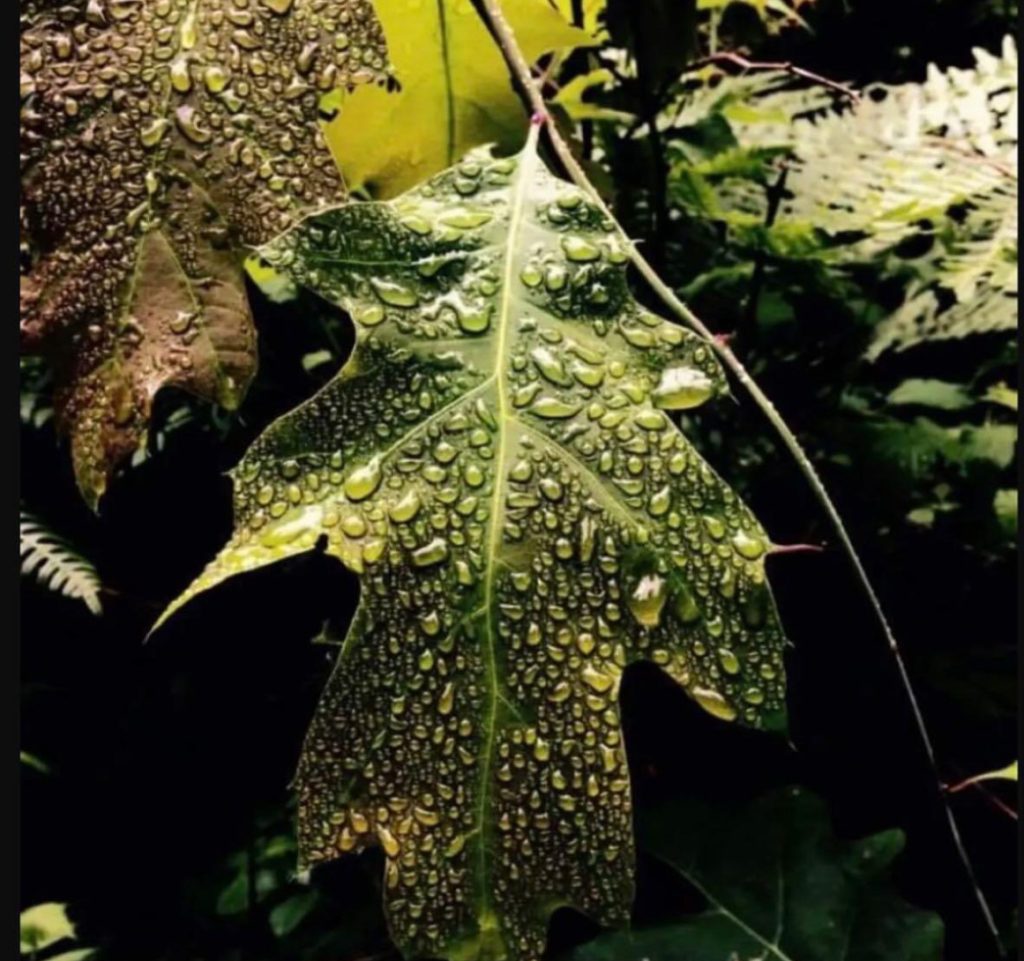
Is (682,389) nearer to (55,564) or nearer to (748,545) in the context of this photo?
(748,545)

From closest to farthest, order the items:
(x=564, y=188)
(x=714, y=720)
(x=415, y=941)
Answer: (x=415, y=941) < (x=564, y=188) < (x=714, y=720)

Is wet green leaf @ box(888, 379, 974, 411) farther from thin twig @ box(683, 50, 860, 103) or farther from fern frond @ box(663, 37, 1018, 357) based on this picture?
thin twig @ box(683, 50, 860, 103)

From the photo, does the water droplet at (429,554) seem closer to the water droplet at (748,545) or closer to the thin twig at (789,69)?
the water droplet at (748,545)

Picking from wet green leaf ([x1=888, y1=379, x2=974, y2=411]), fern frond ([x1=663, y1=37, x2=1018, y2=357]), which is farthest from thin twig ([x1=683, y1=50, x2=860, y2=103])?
wet green leaf ([x1=888, y1=379, x2=974, y2=411])

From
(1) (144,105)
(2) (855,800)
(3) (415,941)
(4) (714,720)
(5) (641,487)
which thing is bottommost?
(2) (855,800)

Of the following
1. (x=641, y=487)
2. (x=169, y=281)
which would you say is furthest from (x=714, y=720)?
(x=169, y=281)

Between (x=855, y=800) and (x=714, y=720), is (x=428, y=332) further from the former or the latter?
(x=855, y=800)
